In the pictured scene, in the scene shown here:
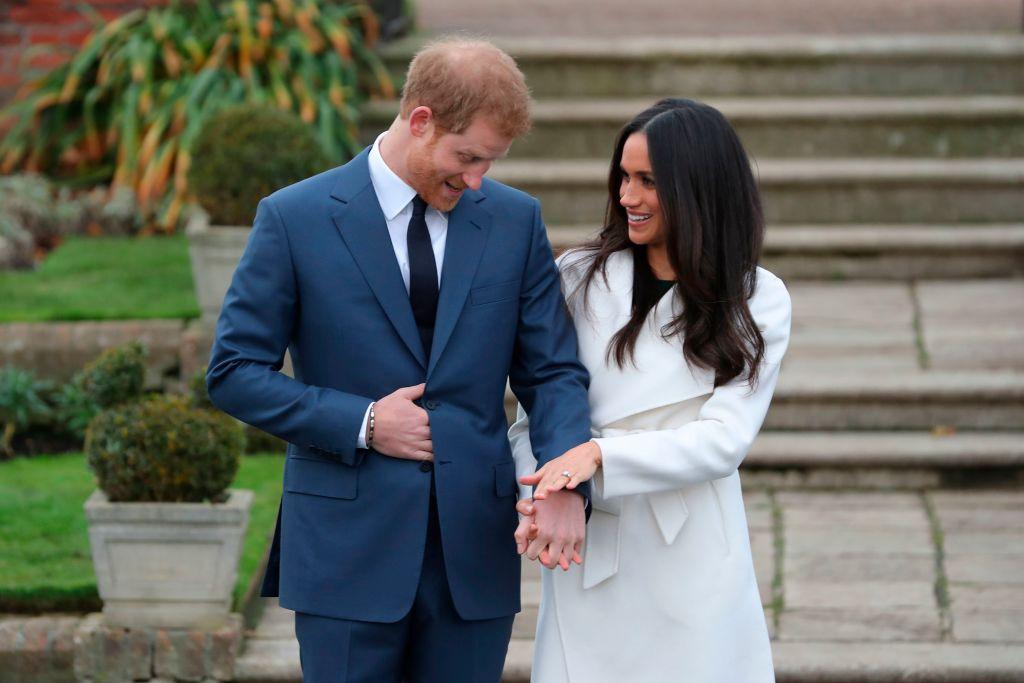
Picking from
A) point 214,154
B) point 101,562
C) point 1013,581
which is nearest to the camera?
point 101,562

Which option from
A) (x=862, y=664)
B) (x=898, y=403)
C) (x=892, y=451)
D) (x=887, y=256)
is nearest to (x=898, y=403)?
(x=898, y=403)

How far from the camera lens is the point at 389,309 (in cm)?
282

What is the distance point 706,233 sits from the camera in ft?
9.55

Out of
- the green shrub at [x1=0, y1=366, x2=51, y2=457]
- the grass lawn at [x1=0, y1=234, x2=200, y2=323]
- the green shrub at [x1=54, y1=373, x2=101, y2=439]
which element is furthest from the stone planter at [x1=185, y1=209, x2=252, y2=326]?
the green shrub at [x1=0, y1=366, x2=51, y2=457]

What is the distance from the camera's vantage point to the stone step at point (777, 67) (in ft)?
25.4

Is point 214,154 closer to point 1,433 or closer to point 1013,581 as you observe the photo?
point 1,433

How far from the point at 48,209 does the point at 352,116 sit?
1.64 m

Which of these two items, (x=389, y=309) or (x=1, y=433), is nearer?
(x=389, y=309)

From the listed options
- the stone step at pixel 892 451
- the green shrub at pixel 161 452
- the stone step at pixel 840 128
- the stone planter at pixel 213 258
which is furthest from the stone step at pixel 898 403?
the green shrub at pixel 161 452

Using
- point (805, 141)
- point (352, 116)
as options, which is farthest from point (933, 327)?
point (352, 116)

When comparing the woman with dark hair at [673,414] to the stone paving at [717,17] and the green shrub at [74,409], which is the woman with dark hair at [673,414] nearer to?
the green shrub at [74,409]

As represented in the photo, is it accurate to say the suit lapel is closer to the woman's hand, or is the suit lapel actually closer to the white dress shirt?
the white dress shirt

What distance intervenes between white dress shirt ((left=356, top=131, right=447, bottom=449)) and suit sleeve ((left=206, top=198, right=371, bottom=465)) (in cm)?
21

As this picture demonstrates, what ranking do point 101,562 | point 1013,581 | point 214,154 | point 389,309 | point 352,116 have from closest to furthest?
point 389,309
point 101,562
point 1013,581
point 214,154
point 352,116
